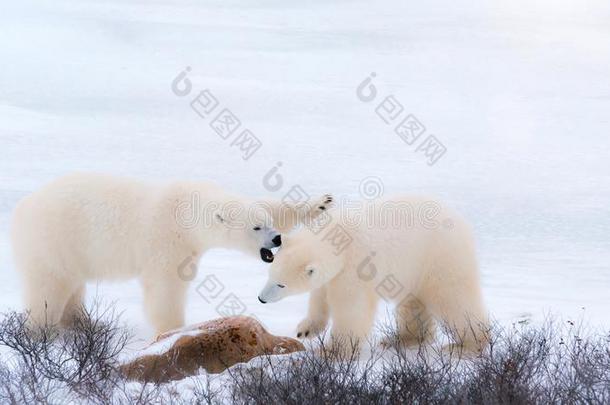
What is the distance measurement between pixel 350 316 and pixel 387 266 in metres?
0.34

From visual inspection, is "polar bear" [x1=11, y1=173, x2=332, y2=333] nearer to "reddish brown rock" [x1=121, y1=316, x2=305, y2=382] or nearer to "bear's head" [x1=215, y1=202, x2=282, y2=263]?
"bear's head" [x1=215, y1=202, x2=282, y2=263]

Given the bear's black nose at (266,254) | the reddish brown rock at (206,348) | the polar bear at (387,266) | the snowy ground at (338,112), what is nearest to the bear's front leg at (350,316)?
the polar bear at (387,266)

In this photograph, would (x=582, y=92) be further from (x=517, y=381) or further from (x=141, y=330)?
(x=517, y=381)

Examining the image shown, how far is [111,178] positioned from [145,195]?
273 mm

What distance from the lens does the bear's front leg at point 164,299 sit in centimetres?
572

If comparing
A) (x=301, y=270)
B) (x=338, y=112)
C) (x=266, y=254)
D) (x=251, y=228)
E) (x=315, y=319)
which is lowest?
(x=315, y=319)

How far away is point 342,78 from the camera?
17453mm

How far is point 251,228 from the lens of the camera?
221 inches

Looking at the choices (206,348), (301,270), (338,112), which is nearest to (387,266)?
(301,270)

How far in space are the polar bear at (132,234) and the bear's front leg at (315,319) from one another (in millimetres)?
428

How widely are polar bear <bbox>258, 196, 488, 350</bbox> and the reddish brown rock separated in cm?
22

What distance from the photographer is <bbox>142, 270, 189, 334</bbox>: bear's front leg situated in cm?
572

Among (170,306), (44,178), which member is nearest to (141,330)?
(170,306)

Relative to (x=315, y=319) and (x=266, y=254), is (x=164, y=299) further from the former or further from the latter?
(x=315, y=319)
